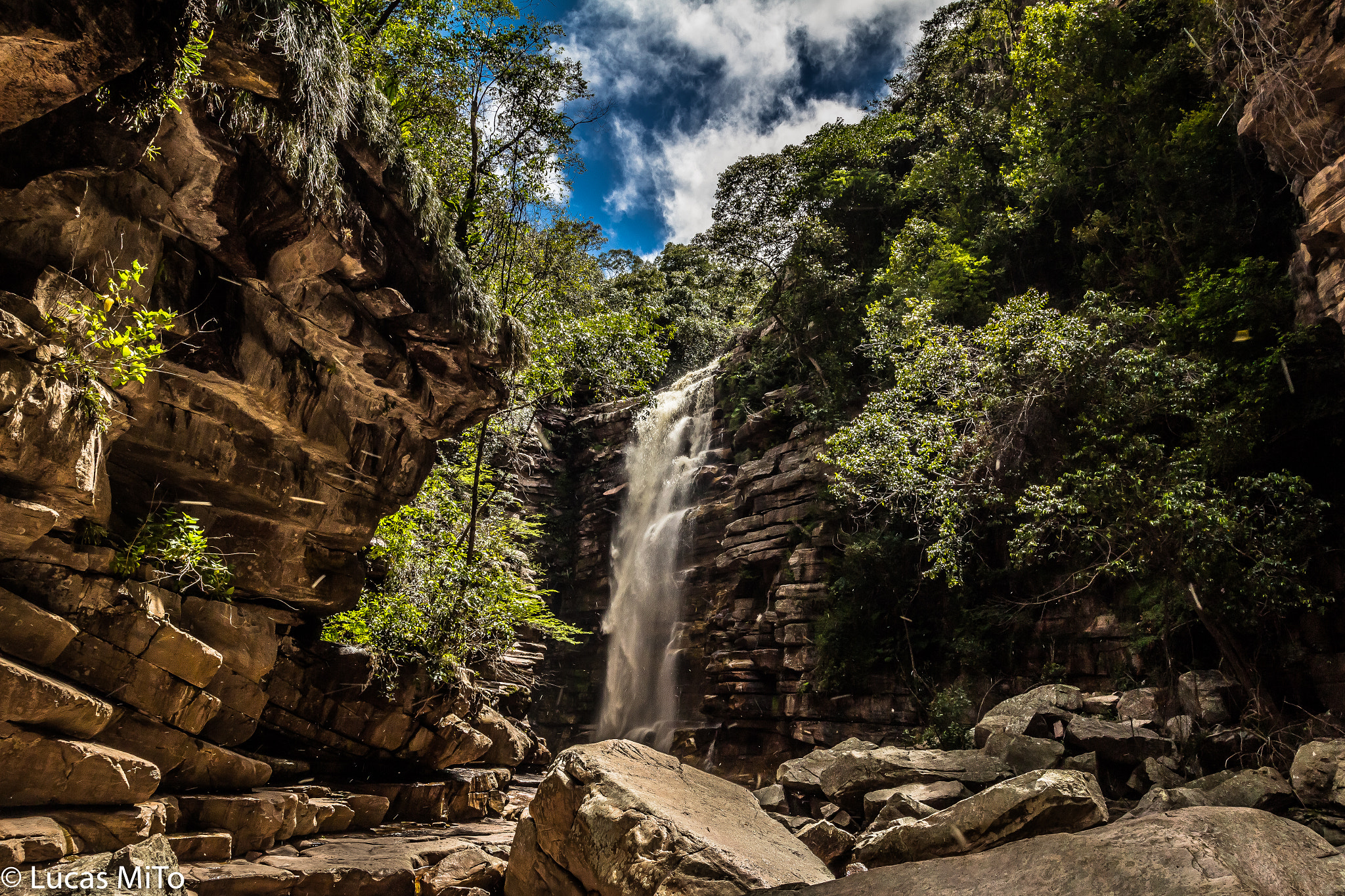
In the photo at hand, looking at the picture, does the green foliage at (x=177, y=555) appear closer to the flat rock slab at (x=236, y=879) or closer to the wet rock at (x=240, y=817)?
the wet rock at (x=240, y=817)

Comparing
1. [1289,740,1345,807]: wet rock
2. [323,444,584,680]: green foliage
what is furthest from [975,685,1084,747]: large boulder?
[323,444,584,680]: green foliage

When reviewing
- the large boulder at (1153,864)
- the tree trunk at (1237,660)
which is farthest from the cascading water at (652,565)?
the large boulder at (1153,864)

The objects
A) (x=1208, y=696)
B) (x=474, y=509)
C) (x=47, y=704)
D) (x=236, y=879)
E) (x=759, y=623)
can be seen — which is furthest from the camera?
(x=759, y=623)

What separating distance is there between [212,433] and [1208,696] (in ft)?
45.4

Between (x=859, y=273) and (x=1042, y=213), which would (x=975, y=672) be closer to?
(x=1042, y=213)

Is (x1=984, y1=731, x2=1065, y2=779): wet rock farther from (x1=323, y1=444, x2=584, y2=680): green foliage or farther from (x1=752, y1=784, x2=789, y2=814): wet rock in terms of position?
(x1=323, y1=444, x2=584, y2=680): green foliage

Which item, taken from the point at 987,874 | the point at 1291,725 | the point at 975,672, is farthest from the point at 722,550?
the point at 987,874

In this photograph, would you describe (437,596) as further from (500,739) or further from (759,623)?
(759,623)

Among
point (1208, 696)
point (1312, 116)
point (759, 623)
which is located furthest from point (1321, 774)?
point (759, 623)

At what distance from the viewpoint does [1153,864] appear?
3461 mm

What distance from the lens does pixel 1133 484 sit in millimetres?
10141

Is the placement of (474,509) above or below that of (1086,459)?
below

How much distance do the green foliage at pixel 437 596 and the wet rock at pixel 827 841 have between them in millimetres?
6036

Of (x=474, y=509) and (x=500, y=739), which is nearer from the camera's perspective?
(x=474, y=509)
